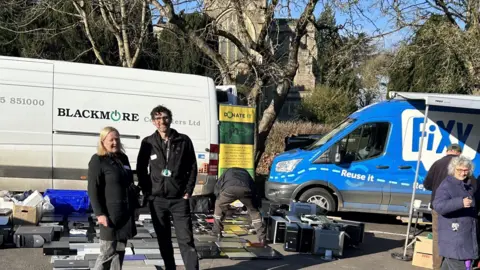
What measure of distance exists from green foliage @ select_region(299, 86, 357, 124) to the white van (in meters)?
20.2

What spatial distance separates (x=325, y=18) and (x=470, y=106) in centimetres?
660

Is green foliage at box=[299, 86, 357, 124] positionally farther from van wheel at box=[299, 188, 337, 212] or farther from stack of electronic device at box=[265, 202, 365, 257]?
stack of electronic device at box=[265, 202, 365, 257]

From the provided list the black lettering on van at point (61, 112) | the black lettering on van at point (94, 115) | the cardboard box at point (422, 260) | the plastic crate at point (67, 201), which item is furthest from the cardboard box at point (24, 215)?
the cardboard box at point (422, 260)

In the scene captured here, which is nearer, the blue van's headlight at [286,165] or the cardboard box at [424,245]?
the cardboard box at [424,245]

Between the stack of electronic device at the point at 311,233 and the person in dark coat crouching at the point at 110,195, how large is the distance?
2.97 m

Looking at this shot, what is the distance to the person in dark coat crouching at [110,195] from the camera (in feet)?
15.0

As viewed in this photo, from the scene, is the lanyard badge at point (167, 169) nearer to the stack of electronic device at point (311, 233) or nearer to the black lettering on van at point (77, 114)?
the stack of electronic device at point (311, 233)

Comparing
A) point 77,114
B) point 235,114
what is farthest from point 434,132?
point 77,114

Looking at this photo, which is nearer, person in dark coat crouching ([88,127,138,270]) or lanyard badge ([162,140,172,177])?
person in dark coat crouching ([88,127,138,270])

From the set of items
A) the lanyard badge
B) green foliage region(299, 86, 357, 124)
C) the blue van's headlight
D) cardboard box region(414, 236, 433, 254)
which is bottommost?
cardboard box region(414, 236, 433, 254)

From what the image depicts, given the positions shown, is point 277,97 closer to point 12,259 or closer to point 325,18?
point 325,18

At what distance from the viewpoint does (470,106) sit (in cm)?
715

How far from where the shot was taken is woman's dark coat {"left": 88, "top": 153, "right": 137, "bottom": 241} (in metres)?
4.57

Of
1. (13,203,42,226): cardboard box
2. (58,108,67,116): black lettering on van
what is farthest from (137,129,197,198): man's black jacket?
(58,108,67,116): black lettering on van
